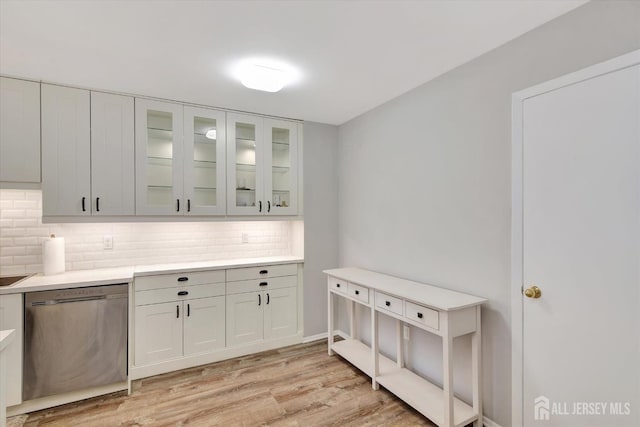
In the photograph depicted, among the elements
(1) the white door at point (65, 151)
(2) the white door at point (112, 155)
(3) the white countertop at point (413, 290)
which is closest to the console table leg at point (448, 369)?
(3) the white countertop at point (413, 290)

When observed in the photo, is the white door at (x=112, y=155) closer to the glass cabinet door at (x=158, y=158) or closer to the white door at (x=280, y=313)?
the glass cabinet door at (x=158, y=158)

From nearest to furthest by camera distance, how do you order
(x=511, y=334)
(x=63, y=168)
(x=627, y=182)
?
1. (x=627, y=182)
2. (x=511, y=334)
3. (x=63, y=168)

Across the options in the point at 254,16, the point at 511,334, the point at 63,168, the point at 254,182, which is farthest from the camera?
the point at 254,182

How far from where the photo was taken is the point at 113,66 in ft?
7.73

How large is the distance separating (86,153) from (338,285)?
104 inches

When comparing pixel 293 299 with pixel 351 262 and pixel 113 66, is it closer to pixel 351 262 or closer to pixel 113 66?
pixel 351 262

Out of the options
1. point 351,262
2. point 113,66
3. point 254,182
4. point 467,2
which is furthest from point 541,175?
point 113,66

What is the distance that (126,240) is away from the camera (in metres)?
3.23

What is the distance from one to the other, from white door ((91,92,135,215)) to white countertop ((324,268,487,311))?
7.07 ft

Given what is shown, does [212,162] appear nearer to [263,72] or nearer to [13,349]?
[263,72]

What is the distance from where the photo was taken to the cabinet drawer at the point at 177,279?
2885 millimetres

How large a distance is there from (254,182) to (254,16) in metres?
1.94

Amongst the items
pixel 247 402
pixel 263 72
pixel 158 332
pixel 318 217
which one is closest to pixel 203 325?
pixel 158 332

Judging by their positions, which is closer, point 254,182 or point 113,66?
point 113,66
